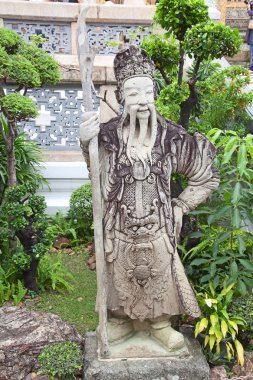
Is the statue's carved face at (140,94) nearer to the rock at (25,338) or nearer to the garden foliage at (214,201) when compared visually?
the garden foliage at (214,201)

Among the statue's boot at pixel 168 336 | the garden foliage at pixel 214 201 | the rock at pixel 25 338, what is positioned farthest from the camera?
the garden foliage at pixel 214 201

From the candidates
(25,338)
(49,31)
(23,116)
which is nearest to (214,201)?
(23,116)

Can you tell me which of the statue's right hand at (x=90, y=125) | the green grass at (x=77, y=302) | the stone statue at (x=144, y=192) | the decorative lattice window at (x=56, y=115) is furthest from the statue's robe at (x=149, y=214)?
the decorative lattice window at (x=56, y=115)

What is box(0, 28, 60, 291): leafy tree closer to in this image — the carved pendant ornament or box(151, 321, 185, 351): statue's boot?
the carved pendant ornament

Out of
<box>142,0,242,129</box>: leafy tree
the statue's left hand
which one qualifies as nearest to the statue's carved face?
the statue's left hand

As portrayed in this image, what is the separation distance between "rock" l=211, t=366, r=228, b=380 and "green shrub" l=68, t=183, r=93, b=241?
111 inches

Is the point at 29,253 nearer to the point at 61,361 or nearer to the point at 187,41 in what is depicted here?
the point at 61,361

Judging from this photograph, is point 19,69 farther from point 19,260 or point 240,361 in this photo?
point 240,361

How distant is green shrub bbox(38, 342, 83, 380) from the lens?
394cm

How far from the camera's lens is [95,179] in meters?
3.47

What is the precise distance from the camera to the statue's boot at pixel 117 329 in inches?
157

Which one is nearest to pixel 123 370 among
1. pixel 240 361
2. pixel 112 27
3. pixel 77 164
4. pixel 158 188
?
pixel 240 361

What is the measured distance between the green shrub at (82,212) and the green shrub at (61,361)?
104 inches

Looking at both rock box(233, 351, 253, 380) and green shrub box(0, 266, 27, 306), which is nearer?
rock box(233, 351, 253, 380)
